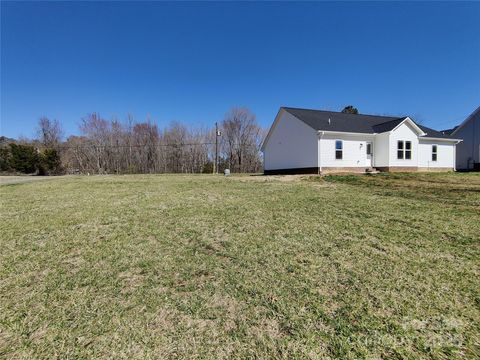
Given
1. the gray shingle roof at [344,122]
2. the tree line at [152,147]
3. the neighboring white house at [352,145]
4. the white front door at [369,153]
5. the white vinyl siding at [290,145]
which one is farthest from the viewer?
the tree line at [152,147]

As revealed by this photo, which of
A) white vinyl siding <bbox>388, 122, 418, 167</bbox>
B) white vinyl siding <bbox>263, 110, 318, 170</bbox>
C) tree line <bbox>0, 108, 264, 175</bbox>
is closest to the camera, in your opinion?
white vinyl siding <bbox>263, 110, 318, 170</bbox>

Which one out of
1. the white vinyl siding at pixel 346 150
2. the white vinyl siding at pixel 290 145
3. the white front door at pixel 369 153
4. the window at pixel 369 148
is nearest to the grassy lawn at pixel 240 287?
the white vinyl siding at pixel 346 150

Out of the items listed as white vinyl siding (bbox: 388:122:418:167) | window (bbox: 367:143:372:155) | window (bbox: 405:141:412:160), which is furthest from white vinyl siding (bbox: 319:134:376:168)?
window (bbox: 405:141:412:160)

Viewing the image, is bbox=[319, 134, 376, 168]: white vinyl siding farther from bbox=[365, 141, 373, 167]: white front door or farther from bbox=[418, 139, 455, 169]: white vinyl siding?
bbox=[418, 139, 455, 169]: white vinyl siding

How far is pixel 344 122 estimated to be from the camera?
17.9 m

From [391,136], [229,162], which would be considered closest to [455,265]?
[391,136]

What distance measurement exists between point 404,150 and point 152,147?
26620mm

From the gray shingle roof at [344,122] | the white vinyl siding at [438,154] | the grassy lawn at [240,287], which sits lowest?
the grassy lawn at [240,287]

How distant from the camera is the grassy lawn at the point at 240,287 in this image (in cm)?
184

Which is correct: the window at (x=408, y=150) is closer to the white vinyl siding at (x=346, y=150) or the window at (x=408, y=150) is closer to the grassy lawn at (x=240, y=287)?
the white vinyl siding at (x=346, y=150)

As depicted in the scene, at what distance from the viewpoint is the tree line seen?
101 feet

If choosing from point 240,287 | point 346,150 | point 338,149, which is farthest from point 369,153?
point 240,287

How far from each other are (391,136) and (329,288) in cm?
1698

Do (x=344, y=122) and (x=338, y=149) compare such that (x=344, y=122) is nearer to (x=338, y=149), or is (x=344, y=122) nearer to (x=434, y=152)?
(x=338, y=149)
